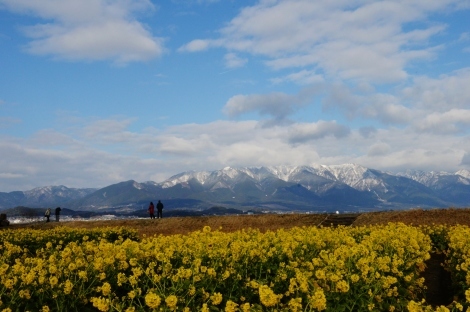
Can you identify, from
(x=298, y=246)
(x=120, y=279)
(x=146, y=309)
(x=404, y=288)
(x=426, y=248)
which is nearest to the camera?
(x=146, y=309)

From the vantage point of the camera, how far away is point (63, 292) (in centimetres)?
1036

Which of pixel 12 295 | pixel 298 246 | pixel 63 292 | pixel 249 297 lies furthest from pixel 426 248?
pixel 12 295

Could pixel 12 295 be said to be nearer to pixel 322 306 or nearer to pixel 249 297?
pixel 249 297

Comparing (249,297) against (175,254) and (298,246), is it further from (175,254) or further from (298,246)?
(298,246)

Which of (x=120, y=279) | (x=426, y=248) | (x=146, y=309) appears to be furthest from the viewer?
(x=426, y=248)

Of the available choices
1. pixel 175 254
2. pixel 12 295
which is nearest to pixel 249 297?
pixel 175 254

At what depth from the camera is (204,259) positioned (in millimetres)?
12695

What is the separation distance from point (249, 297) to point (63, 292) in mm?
4455

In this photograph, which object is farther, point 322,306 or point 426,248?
point 426,248

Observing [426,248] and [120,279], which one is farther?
[426,248]

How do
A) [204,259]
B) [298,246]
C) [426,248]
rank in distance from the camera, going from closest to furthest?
[204,259] → [298,246] → [426,248]

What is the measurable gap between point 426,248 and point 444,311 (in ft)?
31.9

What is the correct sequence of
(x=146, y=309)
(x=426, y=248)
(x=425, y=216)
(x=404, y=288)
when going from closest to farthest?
(x=146, y=309) < (x=404, y=288) < (x=426, y=248) < (x=425, y=216)

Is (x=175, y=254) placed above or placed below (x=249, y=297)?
above
